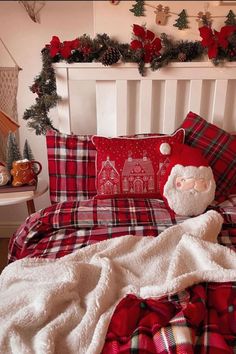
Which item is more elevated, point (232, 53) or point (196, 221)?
point (232, 53)

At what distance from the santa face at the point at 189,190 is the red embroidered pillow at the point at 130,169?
101 mm

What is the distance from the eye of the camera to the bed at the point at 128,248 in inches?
29.5

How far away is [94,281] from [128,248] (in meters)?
0.18

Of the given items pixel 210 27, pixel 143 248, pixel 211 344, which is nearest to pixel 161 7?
pixel 210 27

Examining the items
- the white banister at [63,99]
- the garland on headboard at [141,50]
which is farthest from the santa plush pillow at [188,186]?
the white banister at [63,99]

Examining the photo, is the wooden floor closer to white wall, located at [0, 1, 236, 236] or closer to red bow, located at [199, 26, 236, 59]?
white wall, located at [0, 1, 236, 236]

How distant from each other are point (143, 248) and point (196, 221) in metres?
0.24

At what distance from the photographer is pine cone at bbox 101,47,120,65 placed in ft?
4.90

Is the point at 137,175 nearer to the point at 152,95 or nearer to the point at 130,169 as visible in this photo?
the point at 130,169

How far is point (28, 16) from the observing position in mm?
1697

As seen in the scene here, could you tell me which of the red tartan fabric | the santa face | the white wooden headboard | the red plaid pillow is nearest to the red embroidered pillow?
the santa face

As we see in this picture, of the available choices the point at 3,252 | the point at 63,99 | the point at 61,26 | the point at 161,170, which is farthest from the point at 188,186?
the point at 3,252

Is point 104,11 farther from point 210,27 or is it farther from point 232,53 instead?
point 232,53

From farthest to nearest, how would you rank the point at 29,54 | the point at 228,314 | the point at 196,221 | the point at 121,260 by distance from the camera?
the point at 29,54 → the point at 196,221 → the point at 121,260 → the point at 228,314
